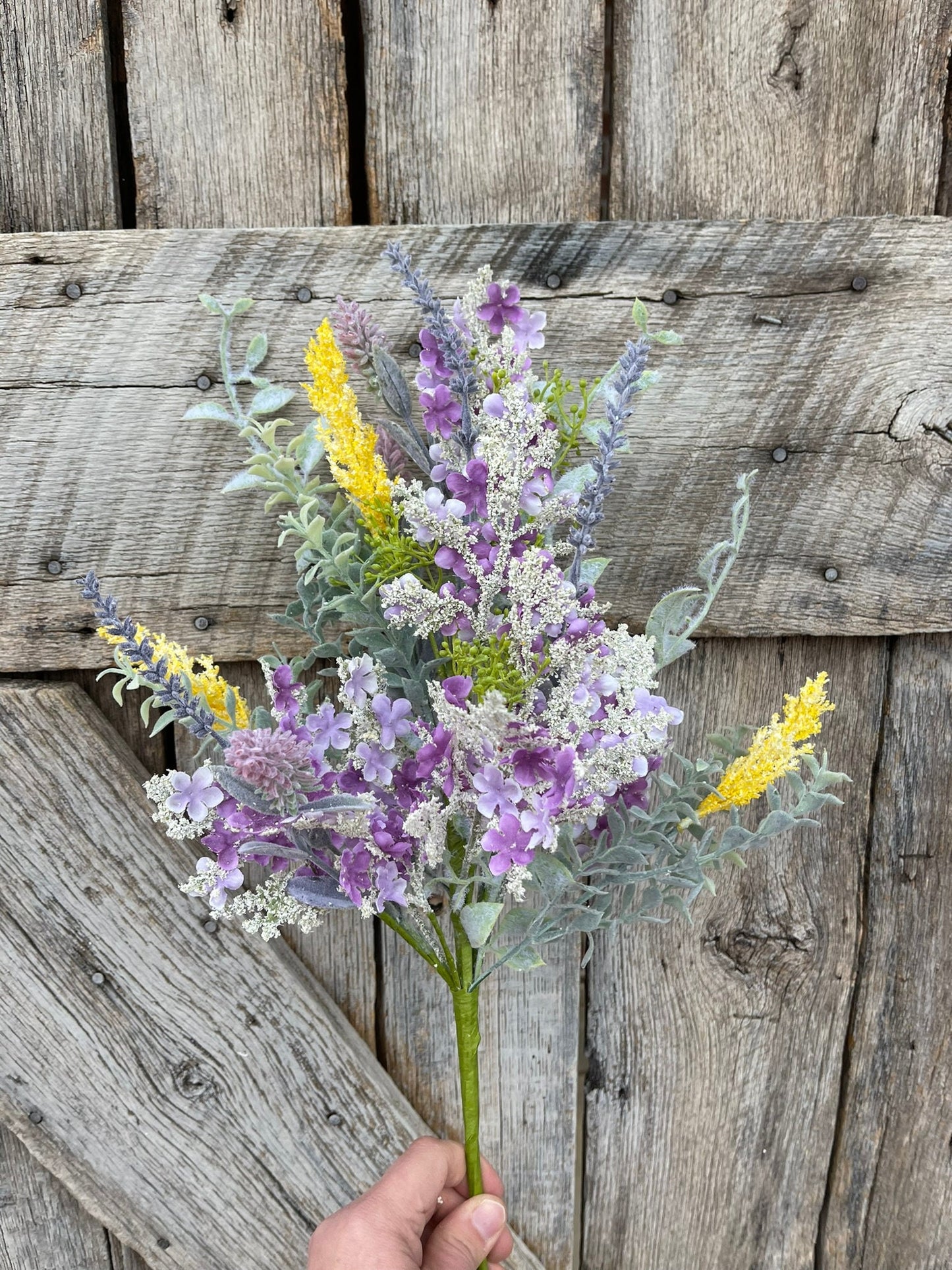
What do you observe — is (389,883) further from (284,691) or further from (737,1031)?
(737,1031)

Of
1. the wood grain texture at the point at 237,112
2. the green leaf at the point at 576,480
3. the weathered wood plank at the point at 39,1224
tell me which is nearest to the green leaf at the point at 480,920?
the green leaf at the point at 576,480

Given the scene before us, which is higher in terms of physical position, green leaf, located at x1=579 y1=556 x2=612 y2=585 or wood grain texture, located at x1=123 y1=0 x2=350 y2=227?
wood grain texture, located at x1=123 y1=0 x2=350 y2=227

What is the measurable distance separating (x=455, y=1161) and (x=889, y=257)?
975 mm

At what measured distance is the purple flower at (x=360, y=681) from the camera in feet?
2.05

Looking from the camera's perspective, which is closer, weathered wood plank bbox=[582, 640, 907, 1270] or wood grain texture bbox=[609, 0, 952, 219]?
→ wood grain texture bbox=[609, 0, 952, 219]

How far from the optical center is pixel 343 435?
0.64m

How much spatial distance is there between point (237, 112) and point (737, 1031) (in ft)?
3.72

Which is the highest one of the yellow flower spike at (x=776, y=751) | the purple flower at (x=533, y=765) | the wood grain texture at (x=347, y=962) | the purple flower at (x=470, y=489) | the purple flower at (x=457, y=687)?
the purple flower at (x=470, y=489)

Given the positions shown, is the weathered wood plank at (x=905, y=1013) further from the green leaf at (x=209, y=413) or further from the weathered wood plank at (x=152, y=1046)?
the green leaf at (x=209, y=413)

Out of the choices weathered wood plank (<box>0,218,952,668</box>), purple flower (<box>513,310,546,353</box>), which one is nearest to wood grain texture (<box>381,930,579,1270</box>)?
weathered wood plank (<box>0,218,952,668</box>)

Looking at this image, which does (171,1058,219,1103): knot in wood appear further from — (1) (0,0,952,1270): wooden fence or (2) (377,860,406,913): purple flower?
(2) (377,860,406,913): purple flower

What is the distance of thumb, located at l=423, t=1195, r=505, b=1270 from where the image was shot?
78 cm

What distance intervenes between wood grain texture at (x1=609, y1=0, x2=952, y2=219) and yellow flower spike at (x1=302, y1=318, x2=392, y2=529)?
1.45ft

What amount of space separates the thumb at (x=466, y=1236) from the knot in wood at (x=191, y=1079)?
34 centimetres
